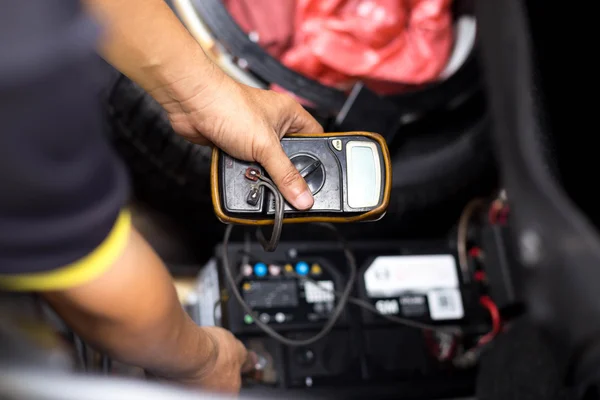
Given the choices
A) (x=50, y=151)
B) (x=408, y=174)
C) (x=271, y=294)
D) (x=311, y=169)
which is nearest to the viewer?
(x=50, y=151)

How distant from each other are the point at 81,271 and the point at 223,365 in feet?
1.09

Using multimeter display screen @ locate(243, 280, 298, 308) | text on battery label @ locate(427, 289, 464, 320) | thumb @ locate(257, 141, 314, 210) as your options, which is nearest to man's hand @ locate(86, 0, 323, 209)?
thumb @ locate(257, 141, 314, 210)

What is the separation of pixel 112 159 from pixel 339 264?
628mm

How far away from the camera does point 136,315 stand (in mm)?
546

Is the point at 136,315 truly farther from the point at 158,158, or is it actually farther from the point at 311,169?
the point at 158,158

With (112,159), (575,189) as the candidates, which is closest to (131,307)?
(112,159)

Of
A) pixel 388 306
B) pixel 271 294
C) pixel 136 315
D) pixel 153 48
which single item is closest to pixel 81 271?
pixel 136 315

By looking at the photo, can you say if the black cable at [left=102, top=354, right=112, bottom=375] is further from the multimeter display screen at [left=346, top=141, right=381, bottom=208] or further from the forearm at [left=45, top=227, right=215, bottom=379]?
the multimeter display screen at [left=346, top=141, right=381, bottom=208]

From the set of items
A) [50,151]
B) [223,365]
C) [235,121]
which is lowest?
[223,365]

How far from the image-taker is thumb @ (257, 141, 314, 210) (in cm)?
69

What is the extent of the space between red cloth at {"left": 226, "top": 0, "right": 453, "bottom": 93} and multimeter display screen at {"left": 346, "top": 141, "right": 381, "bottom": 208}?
0.42m

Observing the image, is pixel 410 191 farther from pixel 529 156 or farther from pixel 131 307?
pixel 131 307

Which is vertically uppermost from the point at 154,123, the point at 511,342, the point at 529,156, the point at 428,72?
the point at 428,72

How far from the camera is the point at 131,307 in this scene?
534mm
